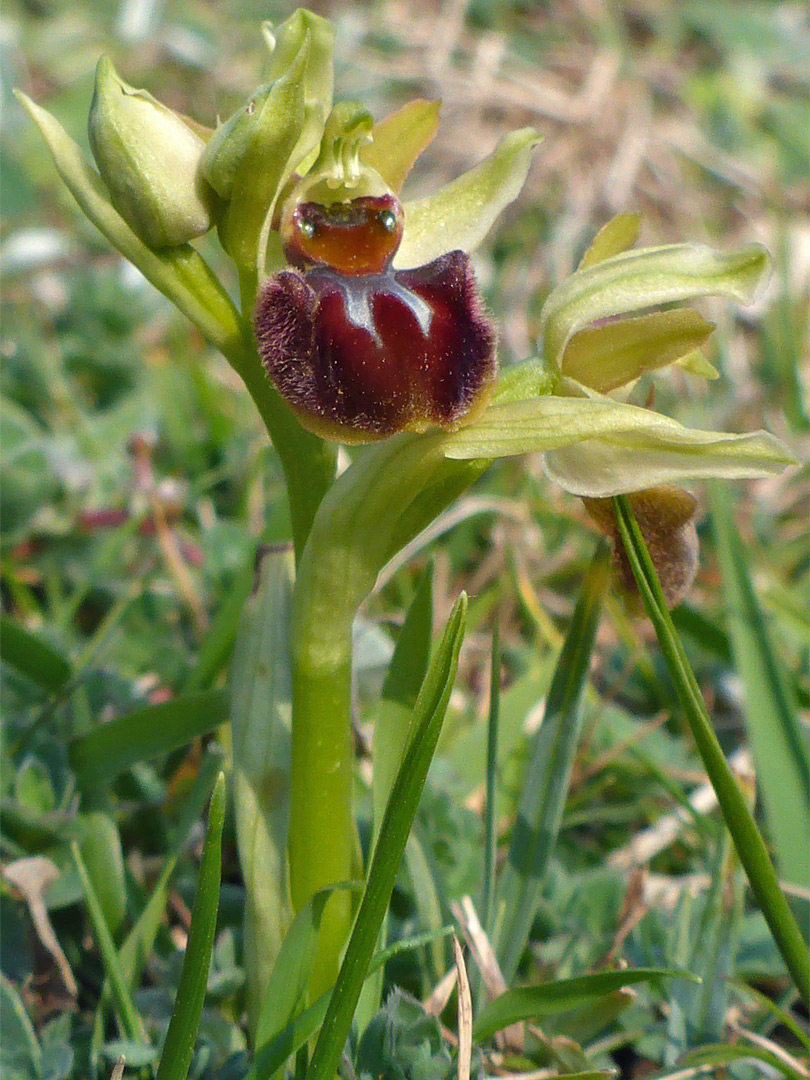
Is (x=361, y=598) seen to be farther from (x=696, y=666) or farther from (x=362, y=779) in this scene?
(x=696, y=666)

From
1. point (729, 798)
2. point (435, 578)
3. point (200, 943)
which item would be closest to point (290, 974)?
point (200, 943)

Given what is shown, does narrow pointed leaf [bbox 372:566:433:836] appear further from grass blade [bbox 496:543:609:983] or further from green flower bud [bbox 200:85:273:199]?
green flower bud [bbox 200:85:273:199]

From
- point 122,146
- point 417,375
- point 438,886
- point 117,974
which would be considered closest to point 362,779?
point 438,886

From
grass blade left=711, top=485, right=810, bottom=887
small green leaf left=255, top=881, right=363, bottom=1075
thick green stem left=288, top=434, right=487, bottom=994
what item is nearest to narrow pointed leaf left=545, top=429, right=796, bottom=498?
thick green stem left=288, top=434, right=487, bottom=994

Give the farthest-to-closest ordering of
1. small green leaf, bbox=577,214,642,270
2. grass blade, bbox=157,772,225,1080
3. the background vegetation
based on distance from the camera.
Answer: the background vegetation → small green leaf, bbox=577,214,642,270 → grass blade, bbox=157,772,225,1080

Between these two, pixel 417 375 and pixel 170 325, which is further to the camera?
pixel 170 325

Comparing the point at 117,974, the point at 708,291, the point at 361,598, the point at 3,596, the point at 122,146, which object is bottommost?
the point at 3,596
